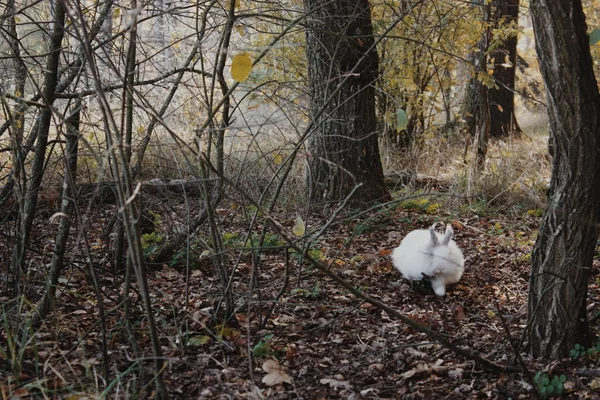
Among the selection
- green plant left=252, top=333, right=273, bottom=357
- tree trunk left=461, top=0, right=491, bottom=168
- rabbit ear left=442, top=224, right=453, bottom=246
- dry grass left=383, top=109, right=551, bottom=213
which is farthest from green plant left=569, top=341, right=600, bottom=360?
tree trunk left=461, top=0, right=491, bottom=168

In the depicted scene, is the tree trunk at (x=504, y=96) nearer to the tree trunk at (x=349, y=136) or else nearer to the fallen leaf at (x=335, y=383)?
the tree trunk at (x=349, y=136)

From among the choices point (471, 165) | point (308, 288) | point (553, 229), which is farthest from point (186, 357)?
point (471, 165)

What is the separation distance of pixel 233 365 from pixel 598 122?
2.29 m

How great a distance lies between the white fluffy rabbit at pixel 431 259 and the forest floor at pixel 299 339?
5.3 inches

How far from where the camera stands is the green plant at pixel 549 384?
9.91 feet

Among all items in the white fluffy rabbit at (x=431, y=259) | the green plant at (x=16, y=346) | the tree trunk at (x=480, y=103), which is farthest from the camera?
the tree trunk at (x=480, y=103)

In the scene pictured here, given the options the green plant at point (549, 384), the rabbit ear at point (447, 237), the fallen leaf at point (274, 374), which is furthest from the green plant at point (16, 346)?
the rabbit ear at point (447, 237)

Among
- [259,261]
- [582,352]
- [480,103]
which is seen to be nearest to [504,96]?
[480,103]

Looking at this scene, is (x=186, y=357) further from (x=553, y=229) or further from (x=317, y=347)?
(x=553, y=229)

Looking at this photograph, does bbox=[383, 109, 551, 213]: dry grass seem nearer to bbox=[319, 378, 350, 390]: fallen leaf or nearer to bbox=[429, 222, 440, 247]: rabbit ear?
bbox=[429, 222, 440, 247]: rabbit ear

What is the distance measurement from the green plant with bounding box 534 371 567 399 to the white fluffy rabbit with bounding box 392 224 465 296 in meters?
1.65

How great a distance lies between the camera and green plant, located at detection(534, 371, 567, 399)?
9.91 ft

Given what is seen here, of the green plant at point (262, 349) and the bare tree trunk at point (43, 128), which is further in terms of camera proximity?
the green plant at point (262, 349)

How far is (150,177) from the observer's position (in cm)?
748
